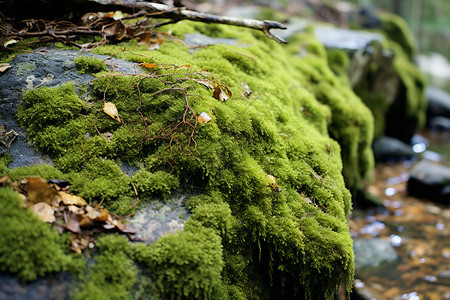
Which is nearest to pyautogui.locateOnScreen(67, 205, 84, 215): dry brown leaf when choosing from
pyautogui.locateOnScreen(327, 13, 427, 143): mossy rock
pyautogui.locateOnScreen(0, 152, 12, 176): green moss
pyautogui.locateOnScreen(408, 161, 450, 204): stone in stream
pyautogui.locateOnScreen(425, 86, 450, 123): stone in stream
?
pyautogui.locateOnScreen(0, 152, 12, 176): green moss

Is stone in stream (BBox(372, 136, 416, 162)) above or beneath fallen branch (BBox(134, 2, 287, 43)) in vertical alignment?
beneath

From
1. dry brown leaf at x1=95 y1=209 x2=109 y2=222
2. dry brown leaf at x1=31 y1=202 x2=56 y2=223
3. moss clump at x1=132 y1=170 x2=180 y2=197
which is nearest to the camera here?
dry brown leaf at x1=31 y1=202 x2=56 y2=223

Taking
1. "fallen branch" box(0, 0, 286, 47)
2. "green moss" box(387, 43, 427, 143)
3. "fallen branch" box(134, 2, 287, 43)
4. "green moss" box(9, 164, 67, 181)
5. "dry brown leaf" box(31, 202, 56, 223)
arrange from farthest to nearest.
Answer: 1. "green moss" box(387, 43, 427, 143)
2. "fallen branch" box(134, 2, 287, 43)
3. "fallen branch" box(0, 0, 286, 47)
4. "green moss" box(9, 164, 67, 181)
5. "dry brown leaf" box(31, 202, 56, 223)

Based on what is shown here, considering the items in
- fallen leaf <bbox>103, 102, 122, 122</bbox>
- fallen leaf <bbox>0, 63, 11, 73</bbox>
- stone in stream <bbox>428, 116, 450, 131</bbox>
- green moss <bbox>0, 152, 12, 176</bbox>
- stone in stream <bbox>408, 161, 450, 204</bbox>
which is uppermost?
fallen leaf <bbox>0, 63, 11, 73</bbox>

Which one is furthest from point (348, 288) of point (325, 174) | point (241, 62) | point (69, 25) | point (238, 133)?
point (69, 25)

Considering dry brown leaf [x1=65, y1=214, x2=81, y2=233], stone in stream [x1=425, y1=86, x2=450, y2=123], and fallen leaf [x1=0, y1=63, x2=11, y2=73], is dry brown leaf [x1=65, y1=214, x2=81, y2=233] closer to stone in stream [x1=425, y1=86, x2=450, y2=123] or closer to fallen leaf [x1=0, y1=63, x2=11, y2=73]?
fallen leaf [x1=0, y1=63, x2=11, y2=73]

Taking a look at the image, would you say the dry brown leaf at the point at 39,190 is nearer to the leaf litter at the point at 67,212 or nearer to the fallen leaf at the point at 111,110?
the leaf litter at the point at 67,212

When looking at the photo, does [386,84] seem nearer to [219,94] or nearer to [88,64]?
[219,94]

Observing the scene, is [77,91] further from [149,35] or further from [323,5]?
[323,5]
